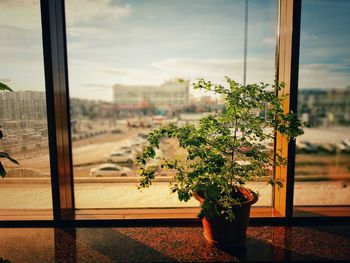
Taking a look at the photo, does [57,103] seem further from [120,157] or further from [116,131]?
[120,157]

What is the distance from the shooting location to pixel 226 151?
1.73 metres

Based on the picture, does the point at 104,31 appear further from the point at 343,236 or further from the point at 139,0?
the point at 343,236

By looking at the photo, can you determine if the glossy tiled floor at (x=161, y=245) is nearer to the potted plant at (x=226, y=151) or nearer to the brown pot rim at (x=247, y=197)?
the potted plant at (x=226, y=151)

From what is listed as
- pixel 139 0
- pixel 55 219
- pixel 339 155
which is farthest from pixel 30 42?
pixel 339 155

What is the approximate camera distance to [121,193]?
230 centimetres

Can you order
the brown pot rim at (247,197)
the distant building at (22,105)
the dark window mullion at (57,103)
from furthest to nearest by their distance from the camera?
the distant building at (22,105), the dark window mullion at (57,103), the brown pot rim at (247,197)

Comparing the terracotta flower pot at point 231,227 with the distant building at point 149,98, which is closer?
the terracotta flower pot at point 231,227

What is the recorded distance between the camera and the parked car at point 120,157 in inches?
84.1

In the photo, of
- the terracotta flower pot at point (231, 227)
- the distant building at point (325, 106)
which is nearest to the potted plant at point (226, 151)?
the terracotta flower pot at point (231, 227)

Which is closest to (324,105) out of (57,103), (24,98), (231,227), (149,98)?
(231,227)

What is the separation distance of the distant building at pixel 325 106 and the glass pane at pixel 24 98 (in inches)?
80.6

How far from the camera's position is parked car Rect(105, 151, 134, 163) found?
214cm

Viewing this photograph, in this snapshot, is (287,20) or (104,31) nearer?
(287,20)

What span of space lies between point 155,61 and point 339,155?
1775 millimetres
